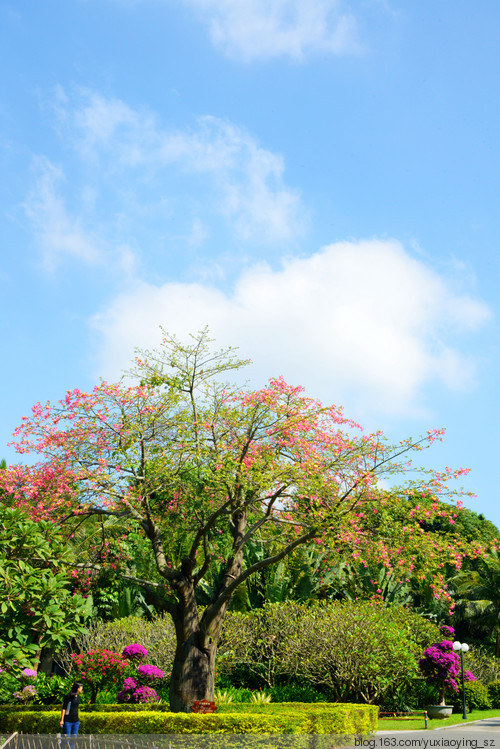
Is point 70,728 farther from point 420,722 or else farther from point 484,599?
point 484,599

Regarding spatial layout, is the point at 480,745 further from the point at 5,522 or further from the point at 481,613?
the point at 481,613

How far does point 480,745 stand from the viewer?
54.1ft

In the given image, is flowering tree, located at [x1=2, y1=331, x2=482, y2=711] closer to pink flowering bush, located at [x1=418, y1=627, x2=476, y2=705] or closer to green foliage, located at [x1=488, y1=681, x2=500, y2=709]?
pink flowering bush, located at [x1=418, y1=627, x2=476, y2=705]

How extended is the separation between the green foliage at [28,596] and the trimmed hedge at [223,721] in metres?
3.91

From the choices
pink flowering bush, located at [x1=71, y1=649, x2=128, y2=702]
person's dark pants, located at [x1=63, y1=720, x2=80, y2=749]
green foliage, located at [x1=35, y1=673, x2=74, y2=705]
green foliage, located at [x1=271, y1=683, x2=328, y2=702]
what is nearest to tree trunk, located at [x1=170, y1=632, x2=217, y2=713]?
person's dark pants, located at [x1=63, y1=720, x2=80, y2=749]

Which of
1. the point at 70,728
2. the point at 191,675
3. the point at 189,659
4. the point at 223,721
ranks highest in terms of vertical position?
the point at 189,659

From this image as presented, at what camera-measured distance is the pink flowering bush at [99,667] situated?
903 inches

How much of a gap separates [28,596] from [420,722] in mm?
18020

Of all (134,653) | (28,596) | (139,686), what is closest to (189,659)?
(139,686)

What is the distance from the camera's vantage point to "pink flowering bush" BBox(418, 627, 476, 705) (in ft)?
88.8

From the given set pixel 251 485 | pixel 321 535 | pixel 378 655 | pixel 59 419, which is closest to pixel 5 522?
pixel 59 419

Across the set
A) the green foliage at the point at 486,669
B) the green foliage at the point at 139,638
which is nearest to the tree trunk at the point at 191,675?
the green foliage at the point at 139,638

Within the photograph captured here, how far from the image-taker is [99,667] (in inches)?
906

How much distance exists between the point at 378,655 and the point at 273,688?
5.00 m
